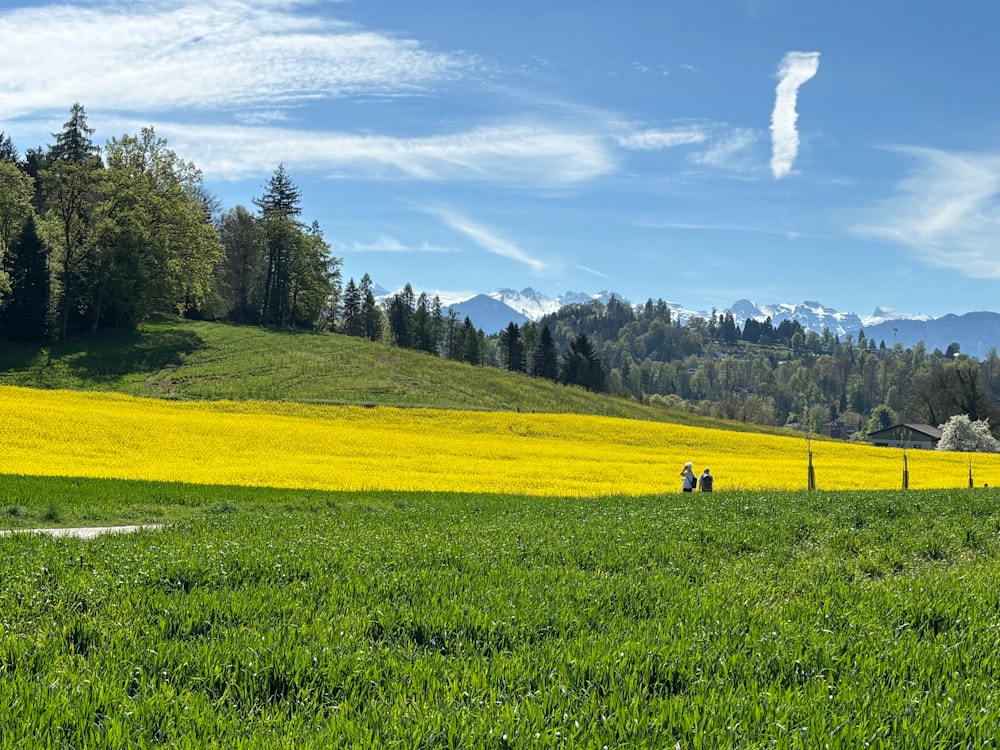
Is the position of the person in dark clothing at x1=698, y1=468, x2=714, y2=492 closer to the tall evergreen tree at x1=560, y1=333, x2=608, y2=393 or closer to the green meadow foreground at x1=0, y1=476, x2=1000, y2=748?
the green meadow foreground at x1=0, y1=476, x2=1000, y2=748

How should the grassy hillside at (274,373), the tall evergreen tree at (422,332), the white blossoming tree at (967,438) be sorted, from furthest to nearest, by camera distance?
the tall evergreen tree at (422,332) < the white blossoming tree at (967,438) < the grassy hillside at (274,373)

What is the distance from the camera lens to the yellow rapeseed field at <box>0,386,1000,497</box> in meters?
27.8

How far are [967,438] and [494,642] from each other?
88.4 metres

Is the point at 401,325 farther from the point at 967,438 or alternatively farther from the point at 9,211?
the point at 967,438

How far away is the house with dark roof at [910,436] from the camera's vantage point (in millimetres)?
93000

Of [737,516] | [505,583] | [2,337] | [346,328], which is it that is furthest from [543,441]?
[346,328]

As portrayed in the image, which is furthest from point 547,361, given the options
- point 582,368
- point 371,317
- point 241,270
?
point 241,270

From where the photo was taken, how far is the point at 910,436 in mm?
97688

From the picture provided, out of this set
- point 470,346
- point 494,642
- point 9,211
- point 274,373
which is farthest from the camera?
point 470,346

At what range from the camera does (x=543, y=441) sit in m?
46.8

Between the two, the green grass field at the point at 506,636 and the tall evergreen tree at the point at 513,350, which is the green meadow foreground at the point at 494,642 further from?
the tall evergreen tree at the point at 513,350

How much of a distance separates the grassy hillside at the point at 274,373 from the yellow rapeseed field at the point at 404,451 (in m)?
8.55

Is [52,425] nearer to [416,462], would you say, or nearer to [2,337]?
[416,462]

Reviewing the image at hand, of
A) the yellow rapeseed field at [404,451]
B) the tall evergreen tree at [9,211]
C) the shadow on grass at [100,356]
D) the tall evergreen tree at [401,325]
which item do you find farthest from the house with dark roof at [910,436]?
the tall evergreen tree at [9,211]
